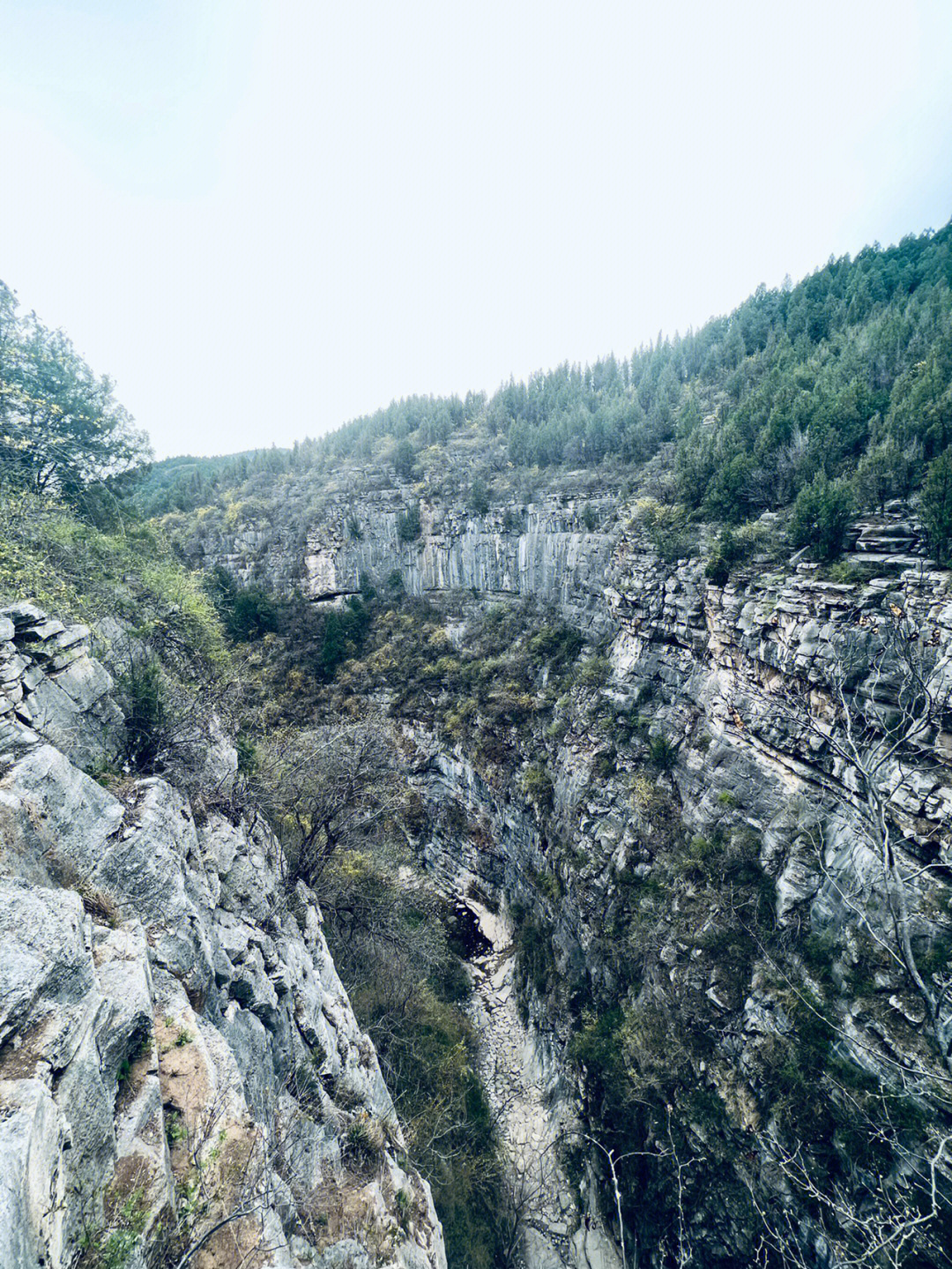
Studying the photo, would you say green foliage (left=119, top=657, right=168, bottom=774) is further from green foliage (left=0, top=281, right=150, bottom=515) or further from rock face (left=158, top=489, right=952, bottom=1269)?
rock face (left=158, top=489, right=952, bottom=1269)

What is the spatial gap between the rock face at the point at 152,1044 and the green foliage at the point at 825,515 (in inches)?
774

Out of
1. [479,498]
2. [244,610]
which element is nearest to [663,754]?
[479,498]

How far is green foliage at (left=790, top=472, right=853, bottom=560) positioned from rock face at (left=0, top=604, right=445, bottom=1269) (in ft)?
64.5

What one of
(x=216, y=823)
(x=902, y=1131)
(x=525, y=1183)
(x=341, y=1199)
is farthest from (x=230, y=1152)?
(x=525, y=1183)

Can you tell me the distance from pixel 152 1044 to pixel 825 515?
2057 centimetres

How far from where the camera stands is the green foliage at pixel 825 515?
1526cm

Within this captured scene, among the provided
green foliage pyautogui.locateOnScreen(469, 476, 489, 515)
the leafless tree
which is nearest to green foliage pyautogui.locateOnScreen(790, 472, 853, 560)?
the leafless tree

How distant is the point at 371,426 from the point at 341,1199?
62851mm

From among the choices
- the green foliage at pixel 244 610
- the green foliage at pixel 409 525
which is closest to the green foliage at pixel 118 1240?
the green foliage at pixel 244 610

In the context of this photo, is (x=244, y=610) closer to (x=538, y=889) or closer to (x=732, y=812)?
(x=538, y=889)

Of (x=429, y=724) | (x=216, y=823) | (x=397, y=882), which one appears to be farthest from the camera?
(x=429, y=724)

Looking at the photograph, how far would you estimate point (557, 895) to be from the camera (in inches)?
789

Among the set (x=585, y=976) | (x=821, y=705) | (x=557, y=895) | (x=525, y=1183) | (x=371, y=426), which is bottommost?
(x=525, y=1183)

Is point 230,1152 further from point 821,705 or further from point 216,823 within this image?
point 821,705
